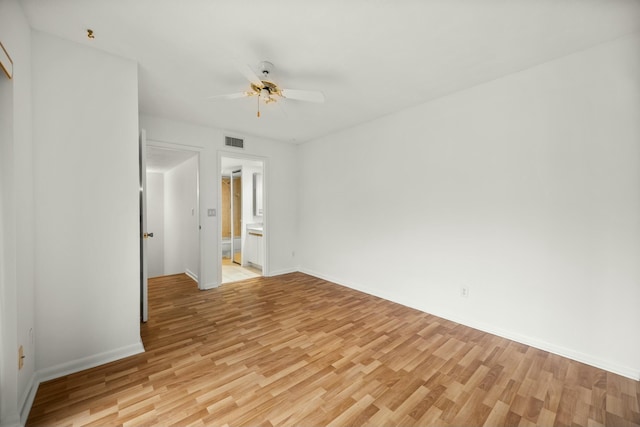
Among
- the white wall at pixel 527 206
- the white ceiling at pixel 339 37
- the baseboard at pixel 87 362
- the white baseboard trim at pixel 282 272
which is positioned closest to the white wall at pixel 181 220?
the white baseboard trim at pixel 282 272

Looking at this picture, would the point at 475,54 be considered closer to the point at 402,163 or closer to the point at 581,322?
the point at 402,163

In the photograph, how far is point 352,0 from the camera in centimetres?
163

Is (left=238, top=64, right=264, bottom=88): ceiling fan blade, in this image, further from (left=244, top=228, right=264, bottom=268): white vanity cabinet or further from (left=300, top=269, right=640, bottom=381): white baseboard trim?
(left=244, top=228, right=264, bottom=268): white vanity cabinet

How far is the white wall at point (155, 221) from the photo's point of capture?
20.1 ft

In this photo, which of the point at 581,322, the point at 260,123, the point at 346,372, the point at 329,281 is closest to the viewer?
the point at 346,372

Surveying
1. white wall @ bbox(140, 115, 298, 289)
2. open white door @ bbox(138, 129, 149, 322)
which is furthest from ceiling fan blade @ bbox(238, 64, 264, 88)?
white wall @ bbox(140, 115, 298, 289)

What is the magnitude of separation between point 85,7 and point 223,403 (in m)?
2.86

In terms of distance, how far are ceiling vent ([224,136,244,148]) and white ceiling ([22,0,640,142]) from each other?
133 centimetres

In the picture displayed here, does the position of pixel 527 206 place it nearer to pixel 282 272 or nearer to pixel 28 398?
pixel 282 272

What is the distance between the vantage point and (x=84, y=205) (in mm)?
2021

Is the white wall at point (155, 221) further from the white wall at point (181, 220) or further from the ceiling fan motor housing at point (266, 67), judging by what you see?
the ceiling fan motor housing at point (266, 67)

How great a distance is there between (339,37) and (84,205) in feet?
8.15

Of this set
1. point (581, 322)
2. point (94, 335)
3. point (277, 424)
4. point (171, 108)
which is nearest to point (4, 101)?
point (94, 335)

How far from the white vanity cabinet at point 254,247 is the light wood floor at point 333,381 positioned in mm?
2545
